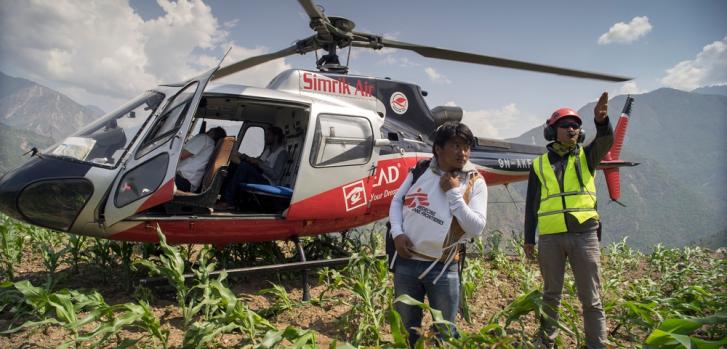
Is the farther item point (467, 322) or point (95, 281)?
point (95, 281)

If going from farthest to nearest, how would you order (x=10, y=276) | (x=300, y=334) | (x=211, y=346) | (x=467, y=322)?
(x=10, y=276), (x=467, y=322), (x=211, y=346), (x=300, y=334)

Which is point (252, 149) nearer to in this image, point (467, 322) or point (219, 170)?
point (219, 170)

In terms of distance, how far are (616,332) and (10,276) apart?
21.7ft

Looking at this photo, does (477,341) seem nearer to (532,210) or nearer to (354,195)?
(532,210)

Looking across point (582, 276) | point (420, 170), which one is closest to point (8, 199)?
point (420, 170)

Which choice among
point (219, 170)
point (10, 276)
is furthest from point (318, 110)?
point (10, 276)

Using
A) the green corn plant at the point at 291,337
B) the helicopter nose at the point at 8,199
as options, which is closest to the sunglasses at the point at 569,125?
the green corn plant at the point at 291,337

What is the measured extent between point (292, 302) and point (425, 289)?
84.4 inches

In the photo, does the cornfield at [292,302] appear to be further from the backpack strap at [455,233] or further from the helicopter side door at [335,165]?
the helicopter side door at [335,165]

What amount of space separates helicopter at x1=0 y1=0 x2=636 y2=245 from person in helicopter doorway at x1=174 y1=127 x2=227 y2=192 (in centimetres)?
11

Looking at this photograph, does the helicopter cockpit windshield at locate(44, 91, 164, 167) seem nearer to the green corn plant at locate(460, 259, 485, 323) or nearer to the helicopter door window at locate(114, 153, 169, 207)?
the helicopter door window at locate(114, 153, 169, 207)

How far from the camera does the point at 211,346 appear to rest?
3.11 m

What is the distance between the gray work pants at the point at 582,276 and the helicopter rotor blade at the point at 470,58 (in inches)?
137

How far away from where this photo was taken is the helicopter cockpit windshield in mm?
4070
